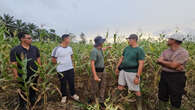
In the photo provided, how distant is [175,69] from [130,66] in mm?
678

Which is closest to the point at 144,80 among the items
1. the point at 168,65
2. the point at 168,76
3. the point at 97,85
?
the point at 168,76

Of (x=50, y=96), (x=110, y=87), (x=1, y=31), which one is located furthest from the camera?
(x=110, y=87)

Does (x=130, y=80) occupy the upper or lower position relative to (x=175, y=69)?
lower

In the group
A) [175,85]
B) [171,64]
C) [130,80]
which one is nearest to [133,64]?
[130,80]

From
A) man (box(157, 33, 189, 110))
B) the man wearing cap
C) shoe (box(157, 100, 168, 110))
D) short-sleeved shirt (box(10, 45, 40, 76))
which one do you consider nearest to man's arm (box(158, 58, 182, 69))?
man (box(157, 33, 189, 110))

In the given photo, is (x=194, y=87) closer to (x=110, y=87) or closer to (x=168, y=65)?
(x=168, y=65)

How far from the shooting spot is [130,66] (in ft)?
7.00

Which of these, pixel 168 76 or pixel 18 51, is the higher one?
pixel 18 51

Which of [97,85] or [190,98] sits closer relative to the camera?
[97,85]

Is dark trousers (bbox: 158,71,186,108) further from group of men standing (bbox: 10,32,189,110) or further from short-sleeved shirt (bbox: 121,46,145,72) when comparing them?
short-sleeved shirt (bbox: 121,46,145,72)

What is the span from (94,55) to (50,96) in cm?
134

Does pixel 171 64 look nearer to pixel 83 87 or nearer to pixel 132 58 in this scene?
pixel 132 58

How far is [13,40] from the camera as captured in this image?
281 centimetres

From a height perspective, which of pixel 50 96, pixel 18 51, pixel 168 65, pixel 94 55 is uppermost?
pixel 18 51
